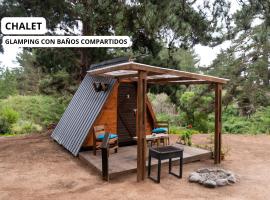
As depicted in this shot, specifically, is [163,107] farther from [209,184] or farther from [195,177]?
[209,184]

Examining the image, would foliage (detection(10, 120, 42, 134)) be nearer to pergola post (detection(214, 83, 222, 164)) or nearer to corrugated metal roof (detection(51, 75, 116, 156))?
corrugated metal roof (detection(51, 75, 116, 156))

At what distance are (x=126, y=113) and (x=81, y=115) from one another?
1.35 meters

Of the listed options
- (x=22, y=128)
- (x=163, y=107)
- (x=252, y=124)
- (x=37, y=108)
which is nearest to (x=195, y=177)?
(x=252, y=124)

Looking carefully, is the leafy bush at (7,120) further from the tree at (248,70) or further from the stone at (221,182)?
the tree at (248,70)

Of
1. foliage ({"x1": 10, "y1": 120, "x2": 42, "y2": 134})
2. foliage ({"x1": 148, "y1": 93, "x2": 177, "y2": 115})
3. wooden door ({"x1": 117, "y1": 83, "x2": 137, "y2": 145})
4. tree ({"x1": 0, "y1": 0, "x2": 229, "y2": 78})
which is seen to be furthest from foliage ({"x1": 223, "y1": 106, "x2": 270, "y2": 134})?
A: foliage ({"x1": 10, "y1": 120, "x2": 42, "y2": 134})

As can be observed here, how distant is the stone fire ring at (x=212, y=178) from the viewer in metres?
4.30

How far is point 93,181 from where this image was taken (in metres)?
4.53

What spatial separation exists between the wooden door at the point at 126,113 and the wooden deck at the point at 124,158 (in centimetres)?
41

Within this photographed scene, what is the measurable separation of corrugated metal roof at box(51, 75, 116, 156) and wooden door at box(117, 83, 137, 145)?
65 cm

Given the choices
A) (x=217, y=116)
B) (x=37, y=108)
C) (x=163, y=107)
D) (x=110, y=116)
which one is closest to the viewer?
(x=217, y=116)

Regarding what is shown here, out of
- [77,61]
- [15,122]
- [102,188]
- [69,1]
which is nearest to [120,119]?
[102,188]

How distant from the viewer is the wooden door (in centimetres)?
711

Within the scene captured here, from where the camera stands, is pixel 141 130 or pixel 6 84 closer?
pixel 141 130

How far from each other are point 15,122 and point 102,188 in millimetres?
9123
